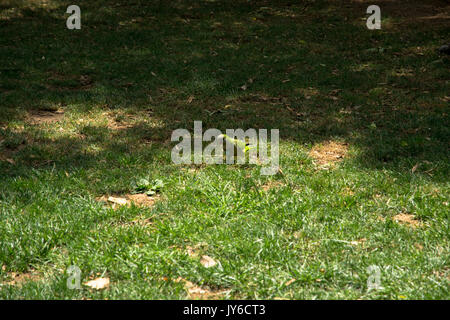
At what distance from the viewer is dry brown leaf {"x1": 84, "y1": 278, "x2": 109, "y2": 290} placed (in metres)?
3.03

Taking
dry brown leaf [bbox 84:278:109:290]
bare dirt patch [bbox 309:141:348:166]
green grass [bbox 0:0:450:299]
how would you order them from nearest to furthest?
dry brown leaf [bbox 84:278:109:290]
green grass [bbox 0:0:450:299]
bare dirt patch [bbox 309:141:348:166]

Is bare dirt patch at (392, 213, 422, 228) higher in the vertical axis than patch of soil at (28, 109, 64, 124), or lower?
lower

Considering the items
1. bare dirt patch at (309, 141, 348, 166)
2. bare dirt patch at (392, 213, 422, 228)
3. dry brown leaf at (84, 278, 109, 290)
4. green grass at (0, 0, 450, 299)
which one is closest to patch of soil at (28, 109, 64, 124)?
green grass at (0, 0, 450, 299)

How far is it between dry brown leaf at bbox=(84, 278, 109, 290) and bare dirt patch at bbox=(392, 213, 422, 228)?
230 cm

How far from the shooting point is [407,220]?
12.6ft

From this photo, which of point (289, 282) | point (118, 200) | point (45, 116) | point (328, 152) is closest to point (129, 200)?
point (118, 200)

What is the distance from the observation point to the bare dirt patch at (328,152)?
16.5 feet

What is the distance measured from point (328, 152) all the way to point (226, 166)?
1.21 m

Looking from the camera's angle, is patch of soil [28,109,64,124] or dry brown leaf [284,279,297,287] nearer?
dry brown leaf [284,279,297,287]

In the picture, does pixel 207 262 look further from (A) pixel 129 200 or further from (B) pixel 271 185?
(B) pixel 271 185

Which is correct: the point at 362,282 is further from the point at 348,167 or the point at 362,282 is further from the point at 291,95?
the point at 291,95

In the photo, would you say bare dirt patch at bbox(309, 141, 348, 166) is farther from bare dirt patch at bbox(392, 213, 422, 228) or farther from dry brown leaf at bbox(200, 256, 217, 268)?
dry brown leaf at bbox(200, 256, 217, 268)

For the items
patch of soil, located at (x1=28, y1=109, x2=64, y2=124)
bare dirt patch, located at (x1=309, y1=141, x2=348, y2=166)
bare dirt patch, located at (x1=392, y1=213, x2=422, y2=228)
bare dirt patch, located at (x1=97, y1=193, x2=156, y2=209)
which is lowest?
bare dirt patch, located at (x1=392, y1=213, x2=422, y2=228)

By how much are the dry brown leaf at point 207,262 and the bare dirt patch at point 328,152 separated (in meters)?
2.06
